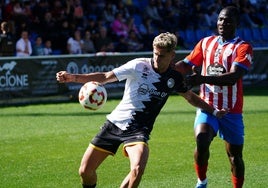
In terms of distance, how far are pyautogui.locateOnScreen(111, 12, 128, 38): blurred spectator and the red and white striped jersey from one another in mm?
17185

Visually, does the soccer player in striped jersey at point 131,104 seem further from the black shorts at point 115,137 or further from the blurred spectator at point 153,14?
the blurred spectator at point 153,14

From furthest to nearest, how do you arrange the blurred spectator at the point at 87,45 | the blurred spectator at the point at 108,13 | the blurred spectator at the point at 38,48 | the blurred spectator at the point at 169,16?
the blurred spectator at the point at 169,16
the blurred spectator at the point at 108,13
the blurred spectator at the point at 87,45
the blurred spectator at the point at 38,48

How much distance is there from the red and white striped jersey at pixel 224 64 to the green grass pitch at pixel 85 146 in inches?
54.6

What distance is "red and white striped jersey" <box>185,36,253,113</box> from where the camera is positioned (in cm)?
879

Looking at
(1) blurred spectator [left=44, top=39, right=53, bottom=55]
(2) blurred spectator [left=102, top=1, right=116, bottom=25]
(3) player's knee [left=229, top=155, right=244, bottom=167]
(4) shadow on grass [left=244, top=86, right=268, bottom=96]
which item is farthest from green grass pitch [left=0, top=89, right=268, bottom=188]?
(2) blurred spectator [left=102, top=1, right=116, bottom=25]

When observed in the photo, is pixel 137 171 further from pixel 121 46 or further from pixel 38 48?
pixel 121 46

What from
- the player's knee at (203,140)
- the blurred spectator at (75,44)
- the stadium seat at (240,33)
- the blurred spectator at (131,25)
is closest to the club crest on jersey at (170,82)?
the player's knee at (203,140)

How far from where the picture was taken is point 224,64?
8.84 meters

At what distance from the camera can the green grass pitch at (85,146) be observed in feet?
33.1

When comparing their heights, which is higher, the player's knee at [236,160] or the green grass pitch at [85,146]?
the player's knee at [236,160]

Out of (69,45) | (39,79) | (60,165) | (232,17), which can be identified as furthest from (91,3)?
(232,17)

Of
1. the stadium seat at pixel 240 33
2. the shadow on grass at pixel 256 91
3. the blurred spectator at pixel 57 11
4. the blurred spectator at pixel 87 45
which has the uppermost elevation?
the blurred spectator at pixel 57 11

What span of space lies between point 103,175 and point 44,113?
753 cm

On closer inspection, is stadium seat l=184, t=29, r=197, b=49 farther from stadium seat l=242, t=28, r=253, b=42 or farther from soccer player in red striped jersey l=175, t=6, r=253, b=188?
soccer player in red striped jersey l=175, t=6, r=253, b=188
